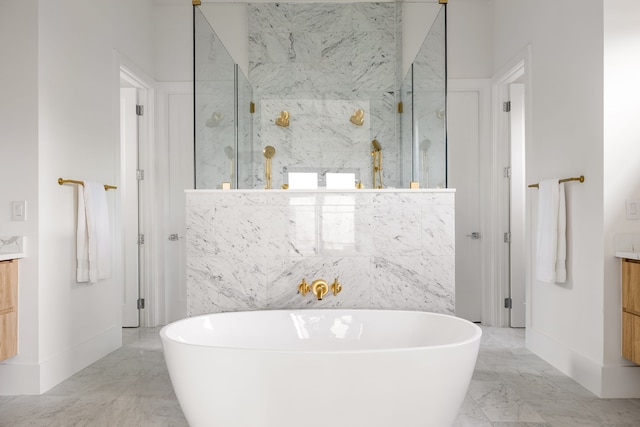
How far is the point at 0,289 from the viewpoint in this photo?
2416 millimetres

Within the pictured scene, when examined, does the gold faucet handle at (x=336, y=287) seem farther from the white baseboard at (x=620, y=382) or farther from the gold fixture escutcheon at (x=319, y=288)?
the white baseboard at (x=620, y=382)

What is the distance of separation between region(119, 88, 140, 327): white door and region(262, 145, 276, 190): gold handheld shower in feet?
6.37

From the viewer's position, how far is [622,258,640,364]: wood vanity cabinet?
7.50 ft

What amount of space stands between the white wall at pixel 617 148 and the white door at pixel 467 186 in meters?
1.70

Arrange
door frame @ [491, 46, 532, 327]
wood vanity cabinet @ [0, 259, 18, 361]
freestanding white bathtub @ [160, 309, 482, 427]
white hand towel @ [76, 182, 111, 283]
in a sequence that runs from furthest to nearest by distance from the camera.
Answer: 1. door frame @ [491, 46, 532, 327]
2. white hand towel @ [76, 182, 111, 283]
3. wood vanity cabinet @ [0, 259, 18, 361]
4. freestanding white bathtub @ [160, 309, 482, 427]

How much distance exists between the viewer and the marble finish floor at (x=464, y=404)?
7.22ft

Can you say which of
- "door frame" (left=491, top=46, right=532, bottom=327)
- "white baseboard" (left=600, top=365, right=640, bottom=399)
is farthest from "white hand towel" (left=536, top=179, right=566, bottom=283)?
"door frame" (left=491, top=46, right=532, bottom=327)

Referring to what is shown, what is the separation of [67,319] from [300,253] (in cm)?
148

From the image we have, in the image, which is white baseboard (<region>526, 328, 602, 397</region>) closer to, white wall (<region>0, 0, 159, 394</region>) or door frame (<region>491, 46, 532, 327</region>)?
door frame (<region>491, 46, 532, 327</region>)

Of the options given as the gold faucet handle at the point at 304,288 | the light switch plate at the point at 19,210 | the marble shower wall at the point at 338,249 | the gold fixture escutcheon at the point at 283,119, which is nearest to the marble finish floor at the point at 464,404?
the marble shower wall at the point at 338,249

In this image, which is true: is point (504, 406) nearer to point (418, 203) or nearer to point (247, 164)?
point (418, 203)

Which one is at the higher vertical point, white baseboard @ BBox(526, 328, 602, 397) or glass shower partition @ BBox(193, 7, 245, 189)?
glass shower partition @ BBox(193, 7, 245, 189)

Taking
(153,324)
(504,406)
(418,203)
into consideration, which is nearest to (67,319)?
(153,324)

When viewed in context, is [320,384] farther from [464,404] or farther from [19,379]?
[19,379]
